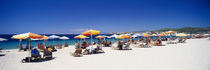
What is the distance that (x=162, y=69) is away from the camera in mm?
4680

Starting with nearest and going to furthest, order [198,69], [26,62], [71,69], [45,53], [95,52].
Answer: [198,69] < [71,69] < [26,62] < [45,53] < [95,52]

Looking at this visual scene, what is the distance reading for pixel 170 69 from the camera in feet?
15.3

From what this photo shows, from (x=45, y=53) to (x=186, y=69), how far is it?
24.0 ft

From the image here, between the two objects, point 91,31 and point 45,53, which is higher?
point 91,31

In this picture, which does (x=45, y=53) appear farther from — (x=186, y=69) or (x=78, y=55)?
(x=186, y=69)

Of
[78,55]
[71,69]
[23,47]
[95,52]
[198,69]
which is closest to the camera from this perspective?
[198,69]

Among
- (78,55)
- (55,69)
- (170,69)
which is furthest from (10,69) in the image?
(170,69)

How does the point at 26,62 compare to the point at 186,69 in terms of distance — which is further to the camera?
the point at 26,62

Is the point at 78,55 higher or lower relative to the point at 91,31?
lower

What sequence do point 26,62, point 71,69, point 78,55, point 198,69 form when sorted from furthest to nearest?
point 78,55 < point 26,62 < point 71,69 < point 198,69

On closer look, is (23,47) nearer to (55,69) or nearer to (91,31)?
(91,31)

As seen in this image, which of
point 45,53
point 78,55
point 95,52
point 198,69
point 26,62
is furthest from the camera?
point 95,52

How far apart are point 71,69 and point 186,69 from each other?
4712mm

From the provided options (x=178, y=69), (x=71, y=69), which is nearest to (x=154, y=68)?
(x=178, y=69)
